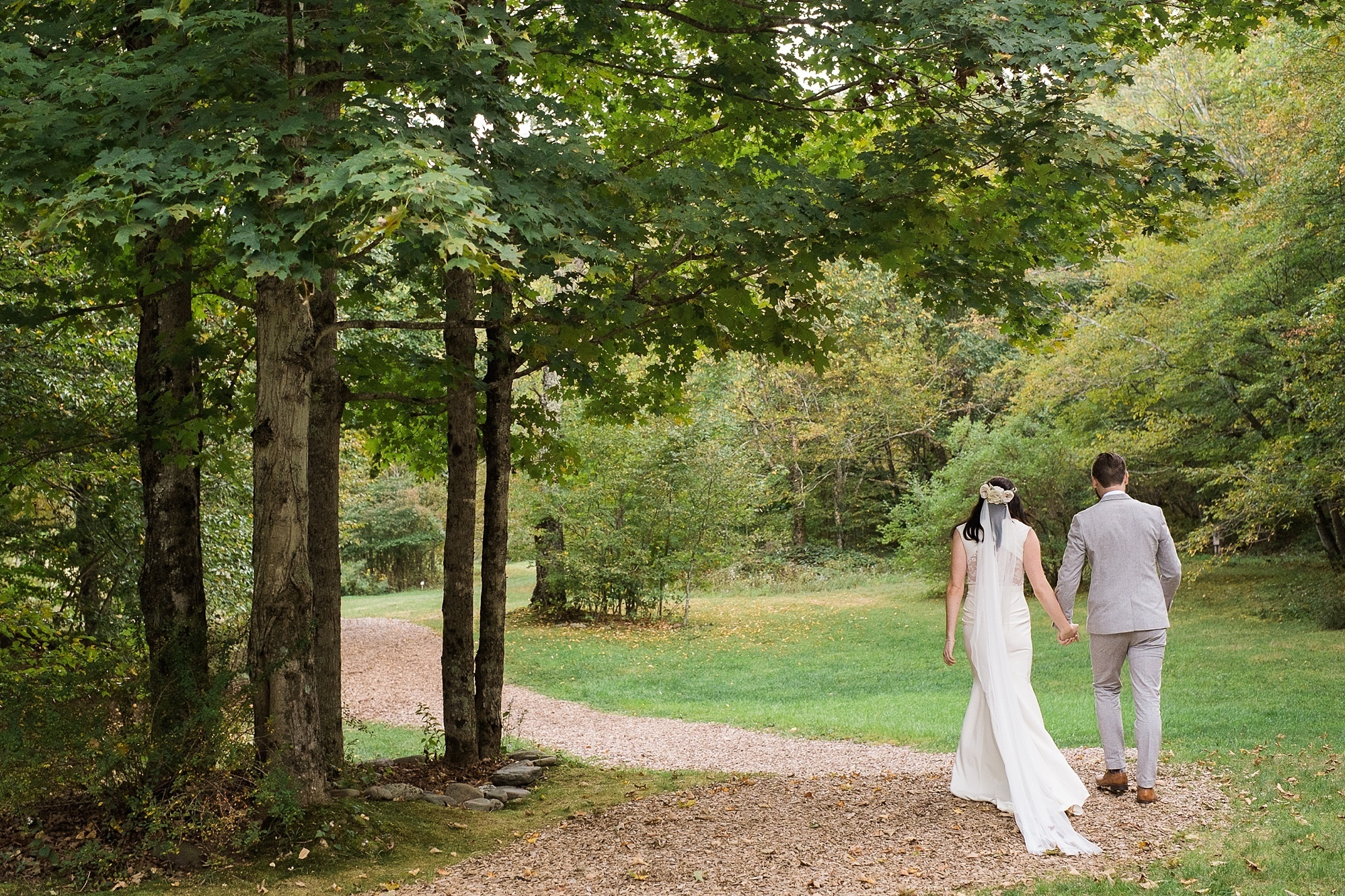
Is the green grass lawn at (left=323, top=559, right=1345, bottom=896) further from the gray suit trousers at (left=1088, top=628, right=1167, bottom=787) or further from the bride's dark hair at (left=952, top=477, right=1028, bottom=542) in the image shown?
the bride's dark hair at (left=952, top=477, right=1028, bottom=542)

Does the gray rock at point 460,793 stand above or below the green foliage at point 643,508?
below

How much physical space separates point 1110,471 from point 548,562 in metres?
16.6

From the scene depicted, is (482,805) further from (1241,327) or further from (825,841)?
(1241,327)

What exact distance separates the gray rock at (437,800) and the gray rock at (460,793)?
0.02 meters

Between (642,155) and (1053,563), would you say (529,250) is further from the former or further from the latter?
(1053,563)

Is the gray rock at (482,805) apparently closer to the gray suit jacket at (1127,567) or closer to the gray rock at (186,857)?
the gray rock at (186,857)

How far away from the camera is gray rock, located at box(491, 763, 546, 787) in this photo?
8.22m

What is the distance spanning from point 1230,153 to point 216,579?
64.4ft

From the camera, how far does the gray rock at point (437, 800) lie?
24.3 ft

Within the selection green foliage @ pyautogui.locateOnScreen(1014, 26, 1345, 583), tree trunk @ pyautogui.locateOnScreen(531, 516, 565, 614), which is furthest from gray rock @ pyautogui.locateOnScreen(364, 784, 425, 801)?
tree trunk @ pyautogui.locateOnScreen(531, 516, 565, 614)

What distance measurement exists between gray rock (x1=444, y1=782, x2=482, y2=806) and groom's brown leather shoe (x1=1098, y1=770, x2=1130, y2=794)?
4.34 meters

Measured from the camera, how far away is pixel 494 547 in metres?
8.75

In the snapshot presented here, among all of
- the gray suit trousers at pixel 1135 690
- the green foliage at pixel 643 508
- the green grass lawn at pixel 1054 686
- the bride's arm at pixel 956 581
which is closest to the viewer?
the green grass lawn at pixel 1054 686

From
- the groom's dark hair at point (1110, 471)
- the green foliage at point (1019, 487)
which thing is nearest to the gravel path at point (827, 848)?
the groom's dark hair at point (1110, 471)
